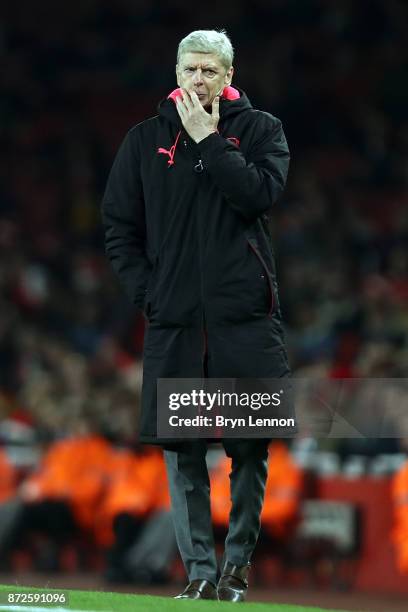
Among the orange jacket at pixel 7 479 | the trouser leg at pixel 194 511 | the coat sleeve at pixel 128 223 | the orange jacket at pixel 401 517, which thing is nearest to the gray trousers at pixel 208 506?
the trouser leg at pixel 194 511

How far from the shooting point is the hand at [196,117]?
5062mm

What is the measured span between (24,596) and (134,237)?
1.26 metres

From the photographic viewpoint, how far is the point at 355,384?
6578 mm

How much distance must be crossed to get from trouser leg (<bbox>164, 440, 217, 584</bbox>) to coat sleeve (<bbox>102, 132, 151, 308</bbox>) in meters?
0.55

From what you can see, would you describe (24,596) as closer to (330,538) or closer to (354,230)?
(330,538)

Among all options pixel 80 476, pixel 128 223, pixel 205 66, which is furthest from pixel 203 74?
pixel 80 476

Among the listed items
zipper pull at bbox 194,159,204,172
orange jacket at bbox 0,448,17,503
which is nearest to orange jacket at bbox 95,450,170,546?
orange jacket at bbox 0,448,17,503

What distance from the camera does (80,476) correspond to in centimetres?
1120

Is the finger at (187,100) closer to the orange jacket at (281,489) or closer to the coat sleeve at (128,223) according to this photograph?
the coat sleeve at (128,223)

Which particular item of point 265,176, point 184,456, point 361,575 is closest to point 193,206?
point 265,176

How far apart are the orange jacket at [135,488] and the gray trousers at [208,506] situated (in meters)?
5.42

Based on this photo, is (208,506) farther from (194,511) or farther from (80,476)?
(80,476)

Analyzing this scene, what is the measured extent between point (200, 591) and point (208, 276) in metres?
1.03

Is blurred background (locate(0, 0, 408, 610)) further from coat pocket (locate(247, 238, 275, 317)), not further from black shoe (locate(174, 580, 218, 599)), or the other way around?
coat pocket (locate(247, 238, 275, 317))
